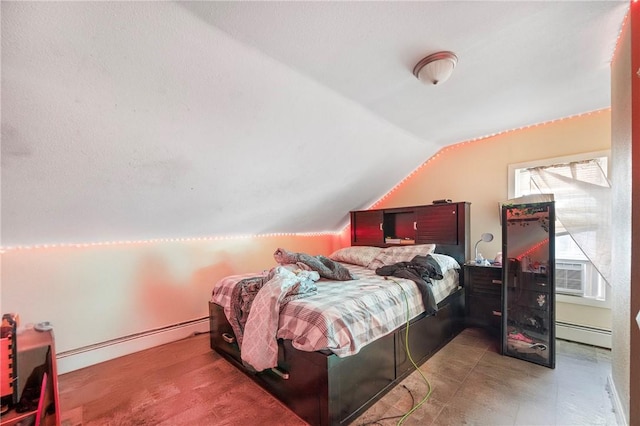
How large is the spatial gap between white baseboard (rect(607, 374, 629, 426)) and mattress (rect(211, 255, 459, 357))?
4.05 ft

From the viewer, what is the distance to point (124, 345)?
267 centimetres

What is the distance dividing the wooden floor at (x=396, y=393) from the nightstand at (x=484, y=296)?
0.44 meters

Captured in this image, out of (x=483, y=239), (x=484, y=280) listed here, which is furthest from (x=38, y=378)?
(x=483, y=239)

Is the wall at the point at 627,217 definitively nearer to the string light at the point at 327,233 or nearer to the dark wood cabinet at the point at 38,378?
the string light at the point at 327,233

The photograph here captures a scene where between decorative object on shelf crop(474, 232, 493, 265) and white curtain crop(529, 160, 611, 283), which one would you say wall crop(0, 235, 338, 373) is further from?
white curtain crop(529, 160, 611, 283)

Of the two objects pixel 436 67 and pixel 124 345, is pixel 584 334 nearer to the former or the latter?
pixel 436 67

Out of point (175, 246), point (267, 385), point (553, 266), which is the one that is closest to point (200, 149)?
point (175, 246)

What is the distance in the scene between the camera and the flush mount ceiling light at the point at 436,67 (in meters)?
1.72

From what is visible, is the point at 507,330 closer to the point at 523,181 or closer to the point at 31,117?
the point at 523,181

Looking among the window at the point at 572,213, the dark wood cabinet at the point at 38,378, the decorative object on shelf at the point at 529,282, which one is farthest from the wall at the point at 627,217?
the dark wood cabinet at the point at 38,378

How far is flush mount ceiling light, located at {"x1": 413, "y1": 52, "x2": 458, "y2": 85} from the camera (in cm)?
172

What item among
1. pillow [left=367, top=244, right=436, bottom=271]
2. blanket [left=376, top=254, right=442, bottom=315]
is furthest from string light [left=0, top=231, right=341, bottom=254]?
blanket [left=376, top=254, right=442, bottom=315]

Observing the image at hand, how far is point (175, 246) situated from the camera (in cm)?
309

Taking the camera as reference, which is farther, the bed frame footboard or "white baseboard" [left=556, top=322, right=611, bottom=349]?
"white baseboard" [left=556, top=322, right=611, bottom=349]
